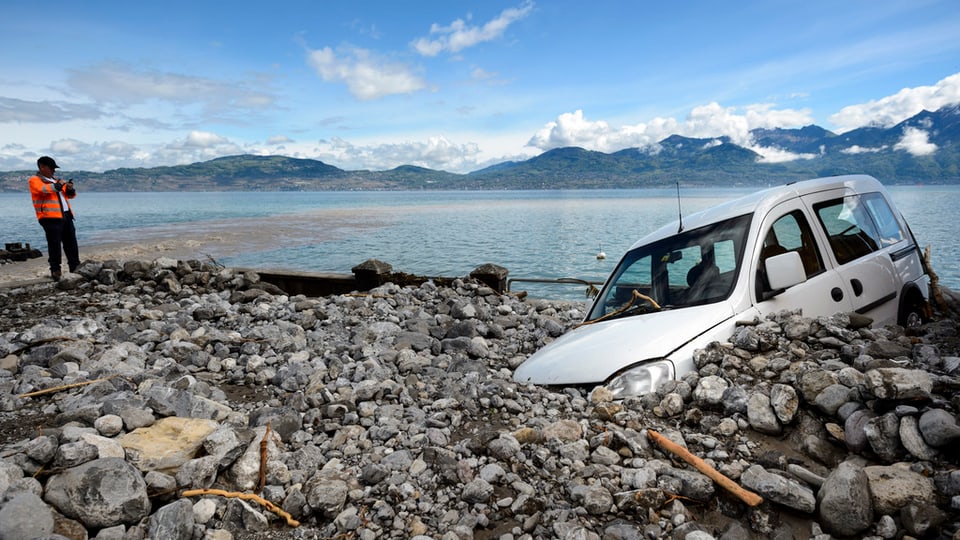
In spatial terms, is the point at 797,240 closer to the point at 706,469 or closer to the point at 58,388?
the point at 706,469

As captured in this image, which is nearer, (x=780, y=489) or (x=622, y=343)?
(x=780, y=489)

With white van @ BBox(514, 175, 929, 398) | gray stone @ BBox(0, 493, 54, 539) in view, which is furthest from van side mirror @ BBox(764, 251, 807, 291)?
gray stone @ BBox(0, 493, 54, 539)

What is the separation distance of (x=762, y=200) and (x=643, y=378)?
2.12m

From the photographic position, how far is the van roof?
5031 millimetres

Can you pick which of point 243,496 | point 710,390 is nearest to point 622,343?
point 710,390

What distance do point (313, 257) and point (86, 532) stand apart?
25.6 meters

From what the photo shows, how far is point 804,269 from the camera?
15.9 feet

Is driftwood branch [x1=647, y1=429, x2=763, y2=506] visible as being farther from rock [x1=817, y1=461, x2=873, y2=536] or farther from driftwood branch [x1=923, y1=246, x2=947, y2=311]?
driftwood branch [x1=923, y1=246, x2=947, y2=311]

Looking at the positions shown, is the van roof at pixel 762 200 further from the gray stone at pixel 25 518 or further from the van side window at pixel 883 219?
the gray stone at pixel 25 518

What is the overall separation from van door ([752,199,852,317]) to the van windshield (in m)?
0.21

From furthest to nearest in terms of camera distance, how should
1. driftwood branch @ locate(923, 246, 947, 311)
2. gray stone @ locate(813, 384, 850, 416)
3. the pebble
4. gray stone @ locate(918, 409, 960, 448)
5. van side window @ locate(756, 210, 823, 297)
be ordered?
driftwood branch @ locate(923, 246, 947, 311) → van side window @ locate(756, 210, 823, 297) → gray stone @ locate(813, 384, 850, 416) → the pebble → gray stone @ locate(918, 409, 960, 448)

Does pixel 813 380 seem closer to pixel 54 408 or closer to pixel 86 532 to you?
pixel 86 532

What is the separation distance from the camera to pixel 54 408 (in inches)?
198

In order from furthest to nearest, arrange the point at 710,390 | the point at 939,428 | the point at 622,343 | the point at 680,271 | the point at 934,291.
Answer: the point at 934,291, the point at 680,271, the point at 622,343, the point at 710,390, the point at 939,428
